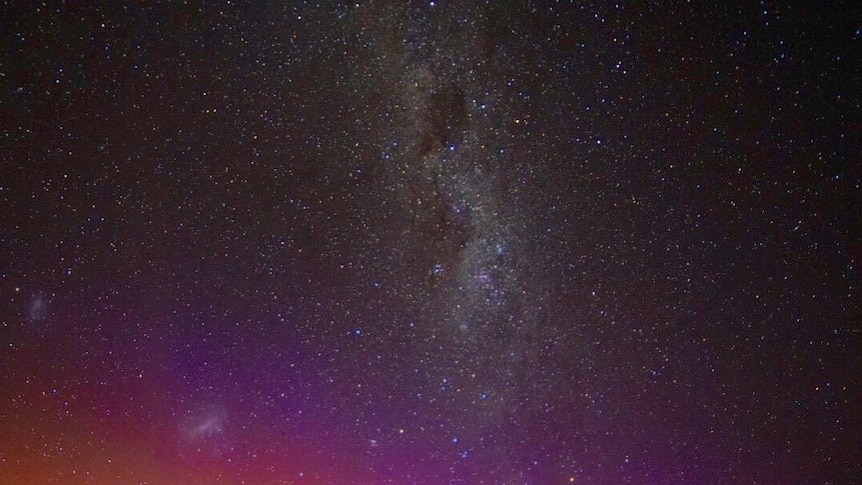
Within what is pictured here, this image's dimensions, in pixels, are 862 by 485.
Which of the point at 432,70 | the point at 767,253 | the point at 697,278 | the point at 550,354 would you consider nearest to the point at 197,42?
the point at 432,70

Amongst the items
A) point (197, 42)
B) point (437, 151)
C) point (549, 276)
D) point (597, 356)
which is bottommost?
point (597, 356)

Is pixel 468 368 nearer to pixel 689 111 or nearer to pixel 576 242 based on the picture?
pixel 576 242

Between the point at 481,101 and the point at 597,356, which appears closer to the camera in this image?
the point at 481,101

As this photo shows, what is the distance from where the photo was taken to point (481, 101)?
2.57 ft

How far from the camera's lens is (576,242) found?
0.86 metres

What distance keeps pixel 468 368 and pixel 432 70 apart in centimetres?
50

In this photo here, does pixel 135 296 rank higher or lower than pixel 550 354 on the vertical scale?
higher

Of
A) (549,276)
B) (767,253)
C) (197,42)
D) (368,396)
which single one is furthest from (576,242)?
(197,42)

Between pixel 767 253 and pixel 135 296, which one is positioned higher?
pixel 135 296

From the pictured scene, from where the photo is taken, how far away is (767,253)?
0.90 m

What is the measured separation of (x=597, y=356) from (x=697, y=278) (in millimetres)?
222

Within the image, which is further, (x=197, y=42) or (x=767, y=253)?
(x=767, y=253)

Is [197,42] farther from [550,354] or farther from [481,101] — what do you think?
[550,354]

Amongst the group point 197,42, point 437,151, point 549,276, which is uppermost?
point 197,42
